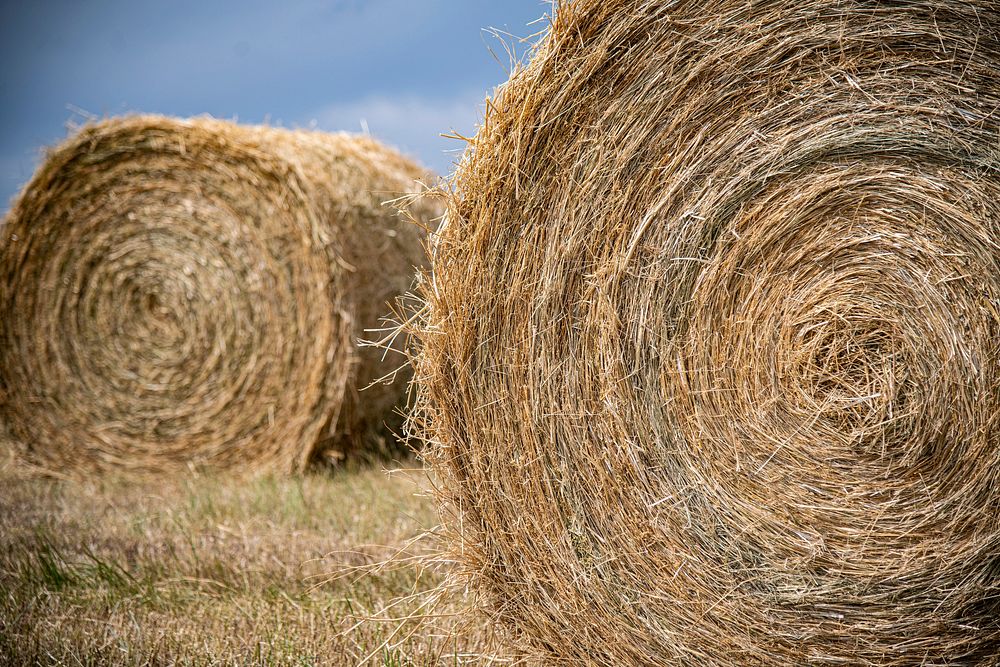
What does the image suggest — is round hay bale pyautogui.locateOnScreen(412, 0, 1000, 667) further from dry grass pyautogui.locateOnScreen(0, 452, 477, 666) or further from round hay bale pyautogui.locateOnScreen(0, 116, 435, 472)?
round hay bale pyautogui.locateOnScreen(0, 116, 435, 472)

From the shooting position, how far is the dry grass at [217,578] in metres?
3.02

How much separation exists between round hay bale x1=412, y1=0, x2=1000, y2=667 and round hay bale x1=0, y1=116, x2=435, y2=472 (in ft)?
9.34

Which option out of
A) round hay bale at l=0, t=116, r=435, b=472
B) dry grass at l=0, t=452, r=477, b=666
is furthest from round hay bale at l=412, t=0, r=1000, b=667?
round hay bale at l=0, t=116, r=435, b=472

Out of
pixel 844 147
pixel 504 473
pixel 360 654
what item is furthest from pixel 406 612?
pixel 844 147

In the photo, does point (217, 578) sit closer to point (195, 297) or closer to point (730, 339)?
point (730, 339)

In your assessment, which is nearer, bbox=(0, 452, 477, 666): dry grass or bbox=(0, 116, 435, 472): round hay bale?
bbox=(0, 452, 477, 666): dry grass

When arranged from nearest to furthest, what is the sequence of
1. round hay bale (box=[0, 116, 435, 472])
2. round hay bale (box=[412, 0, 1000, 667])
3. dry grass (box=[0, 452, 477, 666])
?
round hay bale (box=[412, 0, 1000, 667]), dry grass (box=[0, 452, 477, 666]), round hay bale (box=[0, 116, 435, 472])

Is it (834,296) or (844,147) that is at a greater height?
(844,147)

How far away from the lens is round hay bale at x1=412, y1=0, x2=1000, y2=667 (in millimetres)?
2420

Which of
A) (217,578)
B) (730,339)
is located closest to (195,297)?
(217,578)

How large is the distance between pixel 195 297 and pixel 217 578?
2.65 meters

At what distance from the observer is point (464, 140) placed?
9.75 ft

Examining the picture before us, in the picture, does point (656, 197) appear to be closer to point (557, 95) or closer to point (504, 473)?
point (557, 95)

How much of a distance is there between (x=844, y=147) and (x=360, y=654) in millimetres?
2164
